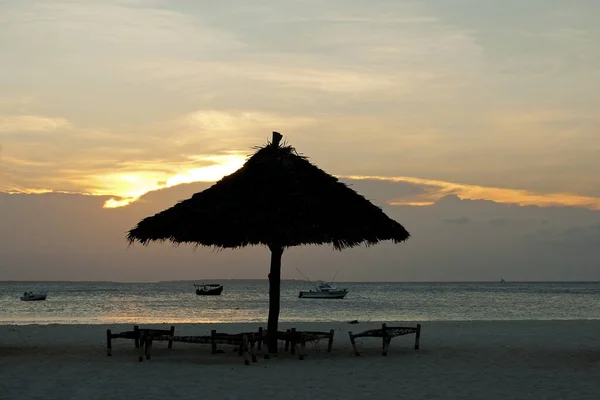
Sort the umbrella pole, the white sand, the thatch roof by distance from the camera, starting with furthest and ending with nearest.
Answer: the umbrella pole < the thatch roof < the white sand

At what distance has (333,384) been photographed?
1144 cm

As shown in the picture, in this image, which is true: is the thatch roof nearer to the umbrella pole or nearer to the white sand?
the umbrella pole

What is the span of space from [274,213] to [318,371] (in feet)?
10.1

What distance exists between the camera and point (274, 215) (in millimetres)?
14320

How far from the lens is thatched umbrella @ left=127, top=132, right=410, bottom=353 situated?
14.4m

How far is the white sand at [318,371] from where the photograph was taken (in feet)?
34.9

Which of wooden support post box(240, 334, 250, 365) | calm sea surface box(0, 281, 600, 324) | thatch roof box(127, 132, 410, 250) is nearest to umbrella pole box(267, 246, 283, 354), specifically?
thatch roof box(127, 132, 410, 250)

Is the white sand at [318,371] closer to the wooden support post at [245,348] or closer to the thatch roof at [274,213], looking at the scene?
the wooden support post at [245,348]

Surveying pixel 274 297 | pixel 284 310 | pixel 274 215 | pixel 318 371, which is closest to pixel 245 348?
pixel 318 371

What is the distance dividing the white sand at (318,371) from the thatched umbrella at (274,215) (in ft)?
6.34

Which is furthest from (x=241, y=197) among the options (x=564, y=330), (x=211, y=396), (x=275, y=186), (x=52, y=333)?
(x=564, y=330)

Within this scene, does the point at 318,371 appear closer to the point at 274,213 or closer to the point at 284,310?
the point at 274,213

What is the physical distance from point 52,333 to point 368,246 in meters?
10.2

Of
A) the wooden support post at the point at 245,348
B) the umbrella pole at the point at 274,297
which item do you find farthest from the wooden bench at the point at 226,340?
the umbrella pole at the point at 274,297
